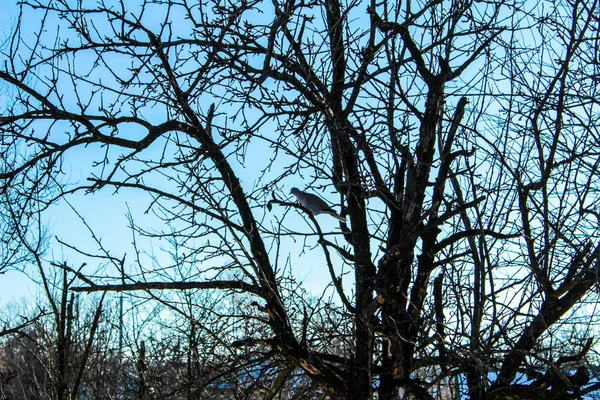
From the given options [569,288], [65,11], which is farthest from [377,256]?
[65,11]

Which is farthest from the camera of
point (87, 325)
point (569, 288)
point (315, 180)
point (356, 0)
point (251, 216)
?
point (87, 325)

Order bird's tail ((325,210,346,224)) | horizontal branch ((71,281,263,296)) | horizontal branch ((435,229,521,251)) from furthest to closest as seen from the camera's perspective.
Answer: bird's tail ((325,210,346,224)), horizontal branch ((71,281,263,296)), horizontal branch ((435,229,521,251))

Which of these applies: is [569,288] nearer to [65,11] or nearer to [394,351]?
[394,351]

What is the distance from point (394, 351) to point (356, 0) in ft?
8.43

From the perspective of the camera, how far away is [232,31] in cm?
391

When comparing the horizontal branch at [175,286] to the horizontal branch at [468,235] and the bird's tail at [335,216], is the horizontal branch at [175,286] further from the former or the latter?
the horizontal branch at [468,235]

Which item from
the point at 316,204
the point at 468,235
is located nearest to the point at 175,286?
the point at 316,204

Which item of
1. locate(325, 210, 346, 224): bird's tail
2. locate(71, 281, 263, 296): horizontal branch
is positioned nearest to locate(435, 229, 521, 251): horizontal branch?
locate(325, 210, 346, 224): bird's tail

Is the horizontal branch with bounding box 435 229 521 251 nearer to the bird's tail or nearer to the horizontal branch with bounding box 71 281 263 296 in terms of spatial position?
the bird's tail

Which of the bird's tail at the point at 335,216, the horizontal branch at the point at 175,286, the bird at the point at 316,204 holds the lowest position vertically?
the horizontal branch at the point at 175,286

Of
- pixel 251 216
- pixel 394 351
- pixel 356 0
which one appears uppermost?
pixel 356 0

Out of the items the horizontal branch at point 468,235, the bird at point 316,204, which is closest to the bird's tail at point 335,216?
the bird at point 316,204

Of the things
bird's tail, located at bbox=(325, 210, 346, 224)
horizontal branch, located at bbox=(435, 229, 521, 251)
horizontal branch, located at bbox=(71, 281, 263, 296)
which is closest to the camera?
horizontal branch, located at bbox=(435, 229, 521, 251)

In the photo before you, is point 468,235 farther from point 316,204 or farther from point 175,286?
point 175,286
